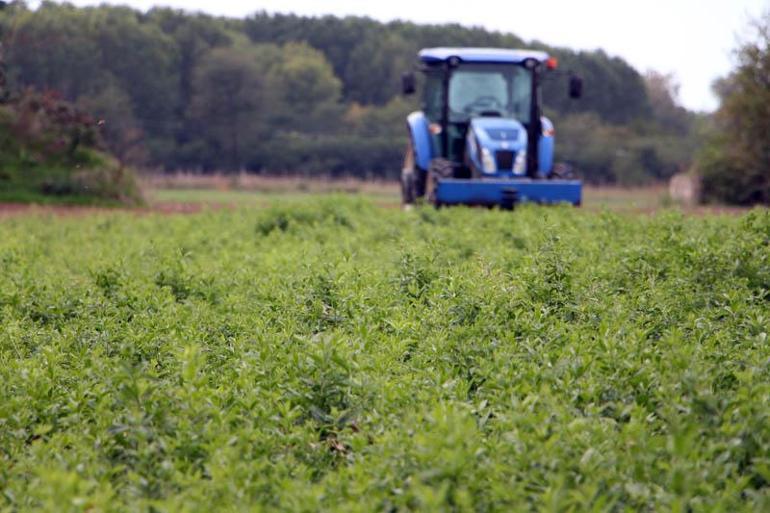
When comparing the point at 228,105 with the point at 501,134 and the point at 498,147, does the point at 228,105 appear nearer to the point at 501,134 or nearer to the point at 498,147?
the point at 501,134

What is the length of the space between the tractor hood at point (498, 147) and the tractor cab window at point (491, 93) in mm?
1056

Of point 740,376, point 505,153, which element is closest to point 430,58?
point 505,153

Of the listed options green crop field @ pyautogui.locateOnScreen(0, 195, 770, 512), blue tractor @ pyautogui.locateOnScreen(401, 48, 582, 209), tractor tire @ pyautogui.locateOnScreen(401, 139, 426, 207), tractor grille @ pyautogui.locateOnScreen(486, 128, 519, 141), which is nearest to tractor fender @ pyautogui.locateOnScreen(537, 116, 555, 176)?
blue tractor @ pyautogui.locateOnScreen(401, 48, 582, 209)

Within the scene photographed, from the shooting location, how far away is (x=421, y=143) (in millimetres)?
19891

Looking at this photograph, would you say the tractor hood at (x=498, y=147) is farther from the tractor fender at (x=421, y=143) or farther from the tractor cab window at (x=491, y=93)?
the tractor fender at (x=421, y=143)

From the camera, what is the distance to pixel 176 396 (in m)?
5.16

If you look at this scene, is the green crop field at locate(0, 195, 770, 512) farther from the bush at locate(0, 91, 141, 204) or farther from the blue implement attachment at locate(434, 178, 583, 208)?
the bush at locate(0, 91, 141, 204)

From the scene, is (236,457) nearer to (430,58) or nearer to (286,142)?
(430,58)

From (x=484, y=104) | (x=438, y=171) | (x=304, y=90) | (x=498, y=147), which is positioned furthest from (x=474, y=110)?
(x=304, y=90)

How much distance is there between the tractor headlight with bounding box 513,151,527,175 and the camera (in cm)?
1844

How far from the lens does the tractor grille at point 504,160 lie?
59.7ft

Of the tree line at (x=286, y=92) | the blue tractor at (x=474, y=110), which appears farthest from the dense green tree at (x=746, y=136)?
the tree line at (x=286, y=92)

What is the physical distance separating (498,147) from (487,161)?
0.95ft

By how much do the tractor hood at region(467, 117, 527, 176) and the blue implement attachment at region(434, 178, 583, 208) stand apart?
2.97 feet
